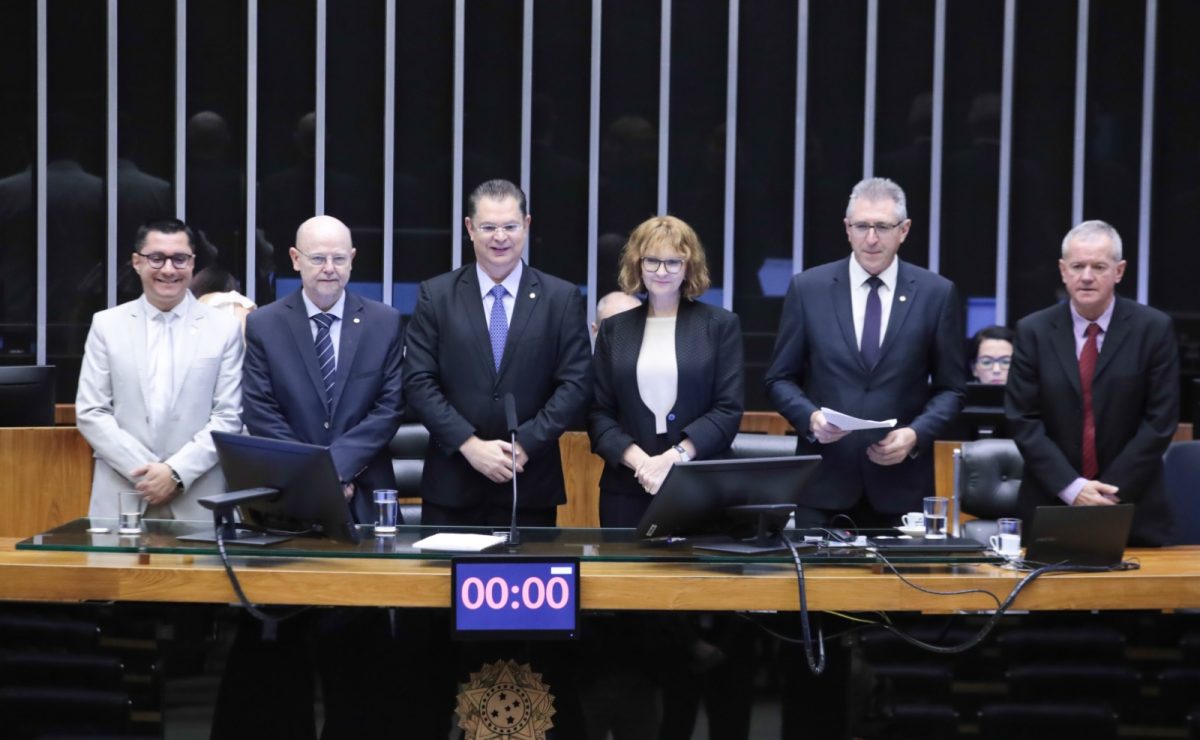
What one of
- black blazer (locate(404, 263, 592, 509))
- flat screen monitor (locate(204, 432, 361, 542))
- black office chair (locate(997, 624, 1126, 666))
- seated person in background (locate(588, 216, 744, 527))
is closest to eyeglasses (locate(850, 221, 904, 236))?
seated person in background (locate(588, 216, 744, 527))

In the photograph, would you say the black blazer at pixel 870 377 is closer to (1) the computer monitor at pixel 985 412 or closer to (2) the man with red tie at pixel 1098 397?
(2) the man with red tie at pixel 1098 397

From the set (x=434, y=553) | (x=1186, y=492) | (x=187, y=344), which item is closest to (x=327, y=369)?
(x=187, y=344)

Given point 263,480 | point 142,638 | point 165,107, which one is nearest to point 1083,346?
point 263,480

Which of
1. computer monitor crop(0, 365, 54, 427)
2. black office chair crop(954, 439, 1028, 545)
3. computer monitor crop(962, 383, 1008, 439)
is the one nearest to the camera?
black office chair crop(954, 439, 1028, 545)

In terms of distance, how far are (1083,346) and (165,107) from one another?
499 cm

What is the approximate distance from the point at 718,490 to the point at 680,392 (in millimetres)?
915

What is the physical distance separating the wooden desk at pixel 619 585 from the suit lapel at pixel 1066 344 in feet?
2.64

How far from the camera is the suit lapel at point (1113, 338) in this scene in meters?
3.34

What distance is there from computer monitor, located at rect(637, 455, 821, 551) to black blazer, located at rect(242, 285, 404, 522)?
104 centimetres

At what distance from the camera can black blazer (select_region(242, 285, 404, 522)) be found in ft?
11.3

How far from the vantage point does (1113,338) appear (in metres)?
3.36

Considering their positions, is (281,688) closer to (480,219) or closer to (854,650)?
(854,650)

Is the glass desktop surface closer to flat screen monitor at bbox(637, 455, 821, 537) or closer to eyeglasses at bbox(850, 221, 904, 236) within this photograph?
flat screen monitor at bbox(637, 455, 821, 537)

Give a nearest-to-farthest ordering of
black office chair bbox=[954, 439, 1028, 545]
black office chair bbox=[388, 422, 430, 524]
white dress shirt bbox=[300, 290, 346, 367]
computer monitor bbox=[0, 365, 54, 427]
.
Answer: white dress shirt bbox=[300, 290, 346, 367] < black office chair bbox=[954, 439, 1028, 545] < black office chair bbox=[388, 422, 430, 524] < computer monitor bbox=[0, 365, 54, 427]
